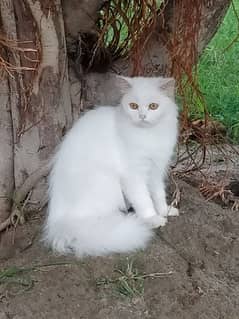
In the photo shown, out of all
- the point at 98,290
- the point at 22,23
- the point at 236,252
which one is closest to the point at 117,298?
the point at 98,290

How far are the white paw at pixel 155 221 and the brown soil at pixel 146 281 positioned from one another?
0.03m

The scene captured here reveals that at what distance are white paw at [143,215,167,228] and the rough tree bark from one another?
0.56 m

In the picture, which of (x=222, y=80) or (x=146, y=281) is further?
(x=222, y=80)

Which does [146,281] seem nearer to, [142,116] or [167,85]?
[142,116]

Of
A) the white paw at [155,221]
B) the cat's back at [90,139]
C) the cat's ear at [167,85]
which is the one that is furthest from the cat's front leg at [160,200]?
the cat's ear at [167,85]

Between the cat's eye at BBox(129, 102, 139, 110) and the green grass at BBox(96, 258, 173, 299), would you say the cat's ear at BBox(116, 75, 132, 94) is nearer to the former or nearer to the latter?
the cat's eye at BBox(129, 102, 139, 110)

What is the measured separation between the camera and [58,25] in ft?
9.77

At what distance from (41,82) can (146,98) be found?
0.51 metres

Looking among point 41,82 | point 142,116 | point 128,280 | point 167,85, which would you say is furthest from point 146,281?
point 41,82

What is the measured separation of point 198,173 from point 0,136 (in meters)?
1.15

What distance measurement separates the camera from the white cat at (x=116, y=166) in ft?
9.29

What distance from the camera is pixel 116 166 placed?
291 centimetres

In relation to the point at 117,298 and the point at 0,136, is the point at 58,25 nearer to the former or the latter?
the point at 0,136

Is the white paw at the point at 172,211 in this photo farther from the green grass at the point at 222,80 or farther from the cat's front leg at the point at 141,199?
the green grass at the point at 222,80
